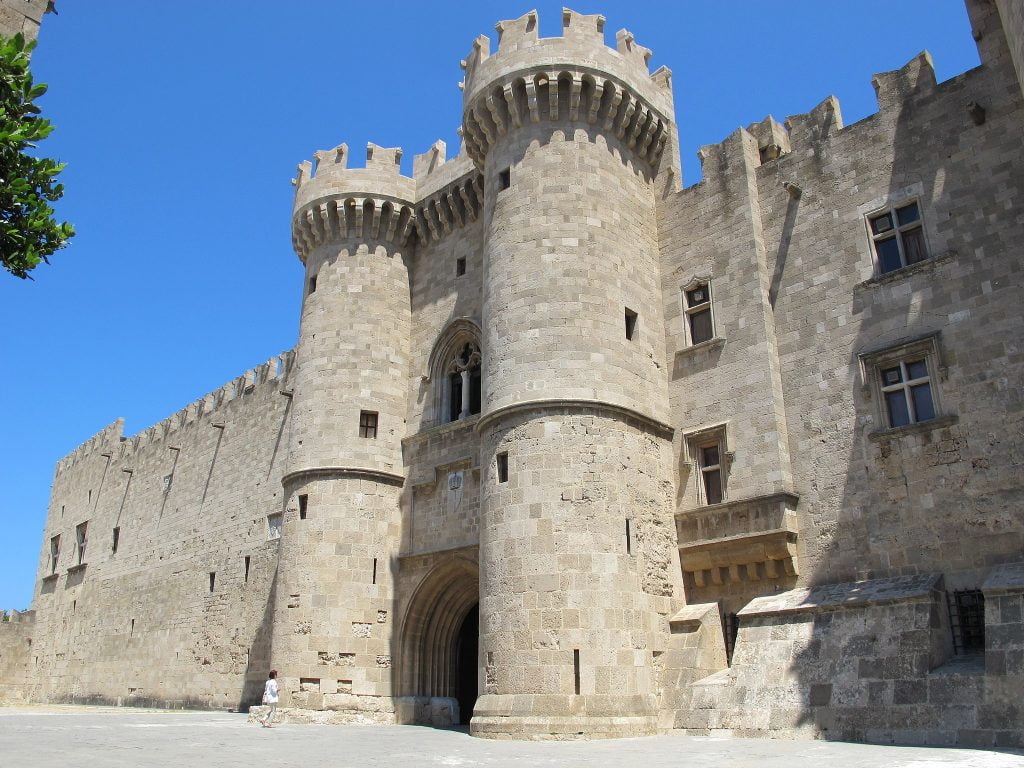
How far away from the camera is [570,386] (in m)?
13.8

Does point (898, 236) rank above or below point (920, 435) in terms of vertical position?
above

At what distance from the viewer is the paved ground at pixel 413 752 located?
8.40 metres

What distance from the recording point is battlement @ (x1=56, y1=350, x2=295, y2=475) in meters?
24.6

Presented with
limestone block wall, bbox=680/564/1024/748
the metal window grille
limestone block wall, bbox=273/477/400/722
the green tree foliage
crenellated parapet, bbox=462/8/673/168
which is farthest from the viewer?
limestone block wall, bbox=273/477/400/722

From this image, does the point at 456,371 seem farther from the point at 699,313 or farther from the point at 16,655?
the point at 16,655

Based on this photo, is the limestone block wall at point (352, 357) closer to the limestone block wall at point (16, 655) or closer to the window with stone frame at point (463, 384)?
the window with stone frame at point (463, 384)

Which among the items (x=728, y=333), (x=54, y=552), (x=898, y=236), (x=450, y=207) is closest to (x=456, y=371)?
(x=450, y=207)

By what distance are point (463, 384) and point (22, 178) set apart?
38.0ft

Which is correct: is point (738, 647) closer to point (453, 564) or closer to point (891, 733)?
point (891, 733)

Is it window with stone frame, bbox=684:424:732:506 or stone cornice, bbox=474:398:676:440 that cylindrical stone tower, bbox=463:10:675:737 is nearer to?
stone cornice, bbox=474:398:676:440

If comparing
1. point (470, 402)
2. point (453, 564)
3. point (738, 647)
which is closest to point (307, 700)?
point (453, 564)

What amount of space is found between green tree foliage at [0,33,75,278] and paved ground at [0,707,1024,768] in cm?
473

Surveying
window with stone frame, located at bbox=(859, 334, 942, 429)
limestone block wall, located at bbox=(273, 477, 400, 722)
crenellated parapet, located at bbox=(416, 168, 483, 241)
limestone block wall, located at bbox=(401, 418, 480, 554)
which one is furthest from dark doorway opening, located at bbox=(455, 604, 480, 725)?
window with stone frame, located at bbox=(859, 334, 942, 429)

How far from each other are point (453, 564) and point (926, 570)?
317 inches
